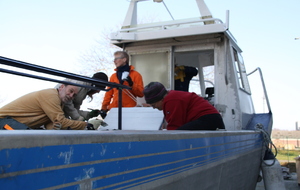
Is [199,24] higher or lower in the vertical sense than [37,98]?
higher

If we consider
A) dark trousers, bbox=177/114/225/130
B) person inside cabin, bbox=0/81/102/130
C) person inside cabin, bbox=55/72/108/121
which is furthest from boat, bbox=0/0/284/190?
person inside cabin, bbox=0/81/102/130

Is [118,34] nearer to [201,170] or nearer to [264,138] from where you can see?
[264,138]

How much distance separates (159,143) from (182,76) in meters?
4.87

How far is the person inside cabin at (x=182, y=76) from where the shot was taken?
23.0 ft

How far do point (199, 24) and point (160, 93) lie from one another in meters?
2.65

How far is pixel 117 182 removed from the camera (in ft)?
5.81

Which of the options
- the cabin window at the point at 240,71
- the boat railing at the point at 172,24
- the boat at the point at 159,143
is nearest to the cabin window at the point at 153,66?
the boat at the point at 159,143

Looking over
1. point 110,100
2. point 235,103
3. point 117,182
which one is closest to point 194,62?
point 235,103

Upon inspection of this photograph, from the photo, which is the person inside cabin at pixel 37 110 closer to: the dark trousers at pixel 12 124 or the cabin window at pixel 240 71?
the dark trousers at pixel 12 124

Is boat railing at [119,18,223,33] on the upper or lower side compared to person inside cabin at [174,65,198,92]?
upper

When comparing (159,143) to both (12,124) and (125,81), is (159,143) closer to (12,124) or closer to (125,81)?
(12,124)

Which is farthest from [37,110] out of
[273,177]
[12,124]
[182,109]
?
[273,177]

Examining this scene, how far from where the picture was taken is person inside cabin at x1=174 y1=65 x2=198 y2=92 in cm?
700

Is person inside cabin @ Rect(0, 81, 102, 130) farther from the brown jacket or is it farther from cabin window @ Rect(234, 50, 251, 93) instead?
cabin window @ Rect(234, 50, 251, 93)
